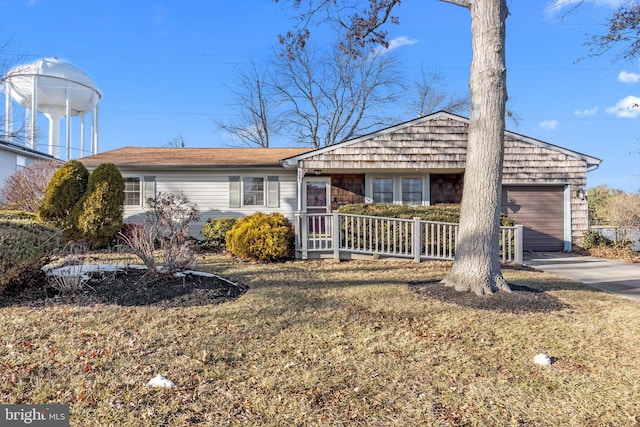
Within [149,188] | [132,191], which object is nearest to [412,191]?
[149,188]

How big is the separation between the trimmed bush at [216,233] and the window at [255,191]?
130 cm

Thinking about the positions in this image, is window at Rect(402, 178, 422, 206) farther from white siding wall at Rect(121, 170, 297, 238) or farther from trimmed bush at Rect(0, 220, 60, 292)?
trimmed bush at Rect(0, 220, 60, 292)

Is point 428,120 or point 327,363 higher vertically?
point 428,120

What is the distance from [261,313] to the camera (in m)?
4.23

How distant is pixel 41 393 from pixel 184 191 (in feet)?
33.3

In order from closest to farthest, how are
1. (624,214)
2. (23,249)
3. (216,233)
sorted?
(23,249)
(624,214)
(216,233)

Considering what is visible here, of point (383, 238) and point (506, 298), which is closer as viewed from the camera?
point (506, 298)

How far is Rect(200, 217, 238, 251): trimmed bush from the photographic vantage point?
10758mm

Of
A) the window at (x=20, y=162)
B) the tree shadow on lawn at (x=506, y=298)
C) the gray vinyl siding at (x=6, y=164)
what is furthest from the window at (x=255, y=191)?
the window at (x=20, y=162)

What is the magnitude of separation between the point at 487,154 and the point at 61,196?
9.79m

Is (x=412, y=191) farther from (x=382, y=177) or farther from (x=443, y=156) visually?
(x=443, y=156)

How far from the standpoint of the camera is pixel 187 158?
12.7 meters

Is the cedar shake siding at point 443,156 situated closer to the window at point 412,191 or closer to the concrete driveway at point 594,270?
the window at point 412,191

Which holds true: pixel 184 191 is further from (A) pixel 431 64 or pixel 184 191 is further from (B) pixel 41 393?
(A) pixel 431 64
